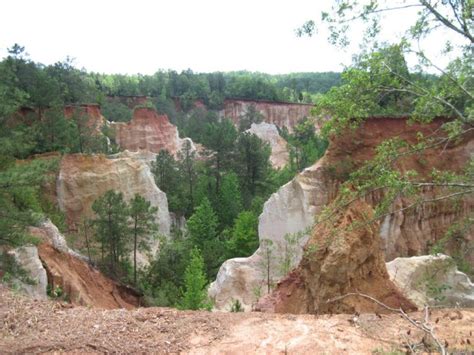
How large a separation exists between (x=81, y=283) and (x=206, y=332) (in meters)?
11.6

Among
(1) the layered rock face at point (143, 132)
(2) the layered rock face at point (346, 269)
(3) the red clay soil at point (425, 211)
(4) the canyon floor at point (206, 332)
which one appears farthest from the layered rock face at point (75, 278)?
(1) the layered rock face at point (143, 132)

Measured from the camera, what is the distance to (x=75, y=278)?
659 inches

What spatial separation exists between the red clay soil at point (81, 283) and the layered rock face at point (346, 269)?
7.90 meters

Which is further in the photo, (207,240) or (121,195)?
(207,240)

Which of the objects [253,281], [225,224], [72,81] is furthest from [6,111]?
[72,81]

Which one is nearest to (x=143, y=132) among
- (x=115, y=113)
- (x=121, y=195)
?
(x=115, y=113)

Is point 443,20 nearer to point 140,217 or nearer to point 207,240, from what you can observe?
point 140,217

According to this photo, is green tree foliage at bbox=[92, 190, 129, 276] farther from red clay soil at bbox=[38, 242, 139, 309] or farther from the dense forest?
red clay soil at bbox=[38, 242, 139, 309]

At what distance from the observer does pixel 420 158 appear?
17062 mm

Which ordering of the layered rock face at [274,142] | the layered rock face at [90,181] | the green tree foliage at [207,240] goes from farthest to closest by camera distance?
1. the layered rock face at [274,142]
2. the layered rock face at [90,181]
3. the green tree foliage at [207,240]

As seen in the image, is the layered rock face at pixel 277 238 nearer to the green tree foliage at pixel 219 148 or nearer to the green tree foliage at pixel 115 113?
the green tree foliage at pixel 219 148

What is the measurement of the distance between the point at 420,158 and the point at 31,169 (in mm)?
13484

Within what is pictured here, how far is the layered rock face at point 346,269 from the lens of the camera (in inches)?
344

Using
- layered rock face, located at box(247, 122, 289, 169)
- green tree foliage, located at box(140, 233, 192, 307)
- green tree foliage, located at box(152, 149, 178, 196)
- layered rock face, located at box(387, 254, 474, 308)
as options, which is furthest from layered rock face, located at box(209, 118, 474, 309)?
layered rock face, located at box(247, 122, 289, 169)
